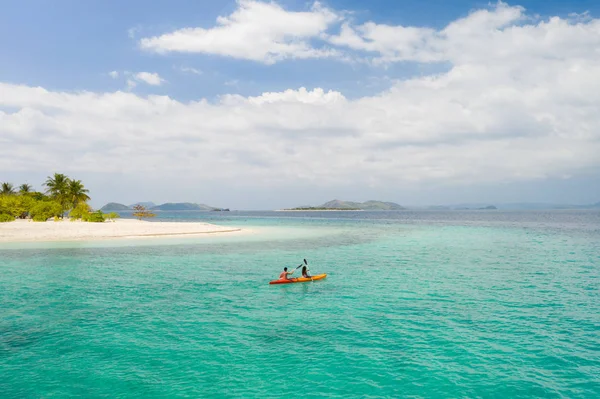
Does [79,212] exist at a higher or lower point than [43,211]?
lower

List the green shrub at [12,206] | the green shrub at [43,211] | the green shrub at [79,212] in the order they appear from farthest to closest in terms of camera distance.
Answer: the green shrub at [79,212], the green shrub at [43,211], the green shrub at [12,206]

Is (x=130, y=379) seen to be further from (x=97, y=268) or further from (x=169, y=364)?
(x=97, y=268)

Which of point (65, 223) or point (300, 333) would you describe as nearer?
point (300, 333)

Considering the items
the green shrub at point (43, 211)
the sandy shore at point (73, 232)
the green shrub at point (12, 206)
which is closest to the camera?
the sandy shore at point (73, 232)

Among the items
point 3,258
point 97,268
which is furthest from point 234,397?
point 3,258

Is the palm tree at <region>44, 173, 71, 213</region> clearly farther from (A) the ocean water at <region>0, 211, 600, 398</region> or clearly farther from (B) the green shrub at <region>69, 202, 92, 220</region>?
(A) the ocean water at <region>0, 211, 600, 398</region>

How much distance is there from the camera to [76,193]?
108562mm

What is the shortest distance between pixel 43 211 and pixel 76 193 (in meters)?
16.0

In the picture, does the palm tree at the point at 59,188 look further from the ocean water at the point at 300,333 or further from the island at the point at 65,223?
the ocean water at the point at 300,333

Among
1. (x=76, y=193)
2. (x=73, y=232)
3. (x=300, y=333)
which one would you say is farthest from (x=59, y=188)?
Result: (x=300, y=333)

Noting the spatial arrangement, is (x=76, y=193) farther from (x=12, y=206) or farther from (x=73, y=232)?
(x=73, y=232)

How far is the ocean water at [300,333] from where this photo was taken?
543 inches

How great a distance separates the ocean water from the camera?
13.8 meters

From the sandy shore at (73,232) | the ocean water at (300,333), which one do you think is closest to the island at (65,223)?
the sandy shore at (73,232)
